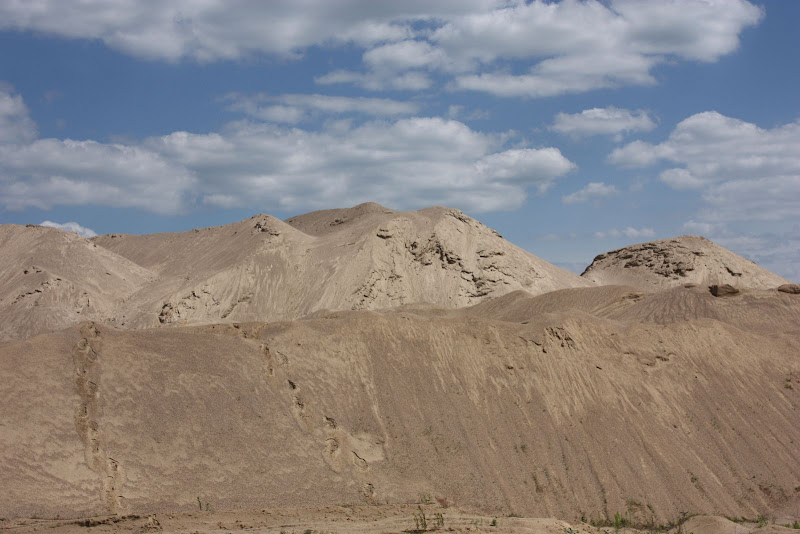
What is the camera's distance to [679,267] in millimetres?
87500

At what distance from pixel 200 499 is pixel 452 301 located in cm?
4432

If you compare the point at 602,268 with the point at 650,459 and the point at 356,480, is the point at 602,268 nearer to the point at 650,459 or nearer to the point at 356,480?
the point at 650,459

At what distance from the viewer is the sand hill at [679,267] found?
278 feet

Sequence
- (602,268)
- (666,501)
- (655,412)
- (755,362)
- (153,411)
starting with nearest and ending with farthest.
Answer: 1. (153,411)
2. (666,501)
3. (655,412)
4. (755,362)
5. (602,268)

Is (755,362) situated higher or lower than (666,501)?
higher

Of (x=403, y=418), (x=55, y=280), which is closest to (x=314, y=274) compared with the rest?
(x=55, y=280)

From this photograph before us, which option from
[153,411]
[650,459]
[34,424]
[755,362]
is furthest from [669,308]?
[34,424]

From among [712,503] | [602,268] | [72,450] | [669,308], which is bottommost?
[712,503]

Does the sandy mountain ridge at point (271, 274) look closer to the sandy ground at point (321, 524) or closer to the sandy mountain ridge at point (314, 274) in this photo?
the sandy mountain ridge at point (314, 274)

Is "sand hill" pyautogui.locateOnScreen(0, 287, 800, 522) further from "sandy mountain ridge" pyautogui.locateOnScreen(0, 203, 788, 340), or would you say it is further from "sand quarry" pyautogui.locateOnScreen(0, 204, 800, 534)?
"sandy mountain ridge" pyautogui.locateOnScreen(0, 203, 788, 340)

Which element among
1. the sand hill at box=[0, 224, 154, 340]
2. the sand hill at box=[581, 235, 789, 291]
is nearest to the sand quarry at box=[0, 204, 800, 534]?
the sand hill at box=[0, 224, 154, 340]

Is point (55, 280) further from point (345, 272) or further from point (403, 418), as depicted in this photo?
point (403, 418)

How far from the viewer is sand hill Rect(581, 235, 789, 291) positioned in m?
84.9

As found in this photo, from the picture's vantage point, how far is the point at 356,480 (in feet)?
85.8
